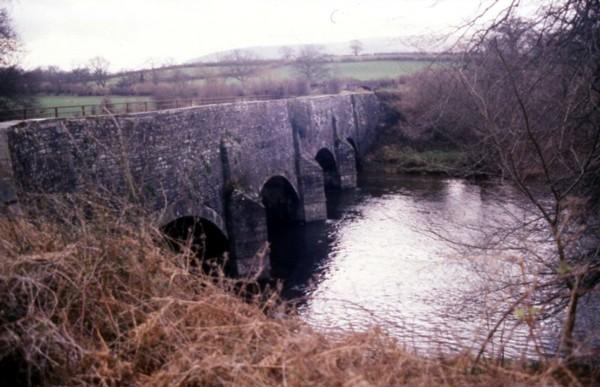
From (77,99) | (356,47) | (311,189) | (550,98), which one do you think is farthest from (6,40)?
(356,47)

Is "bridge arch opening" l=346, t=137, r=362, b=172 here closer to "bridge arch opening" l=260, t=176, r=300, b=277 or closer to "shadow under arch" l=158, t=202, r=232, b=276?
"bridge arch opening" l=260, t=176, r=300, b=277

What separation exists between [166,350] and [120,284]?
30.0 inches

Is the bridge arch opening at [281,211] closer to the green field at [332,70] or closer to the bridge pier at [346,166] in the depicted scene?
the bridge pier at [346,166]

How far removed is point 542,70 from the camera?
6.41m

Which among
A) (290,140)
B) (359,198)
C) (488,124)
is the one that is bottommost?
(359,198)

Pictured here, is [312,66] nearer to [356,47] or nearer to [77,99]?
[356,47]

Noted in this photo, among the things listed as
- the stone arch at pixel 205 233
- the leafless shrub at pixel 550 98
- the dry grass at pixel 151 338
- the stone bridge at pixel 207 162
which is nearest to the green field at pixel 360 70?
the stone bridge at pixel 207 162

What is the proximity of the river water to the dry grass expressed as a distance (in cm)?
501

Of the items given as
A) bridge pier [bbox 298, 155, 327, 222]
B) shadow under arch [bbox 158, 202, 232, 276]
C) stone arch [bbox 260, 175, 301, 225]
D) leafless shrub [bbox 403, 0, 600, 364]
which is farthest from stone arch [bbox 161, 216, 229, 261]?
leafless shrub [bbox 403, 0, 600, 364]

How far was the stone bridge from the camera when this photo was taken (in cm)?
1011

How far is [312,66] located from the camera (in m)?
54.2

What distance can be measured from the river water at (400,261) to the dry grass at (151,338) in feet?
16.4

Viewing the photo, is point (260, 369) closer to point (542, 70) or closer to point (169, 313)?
point (169, 313)

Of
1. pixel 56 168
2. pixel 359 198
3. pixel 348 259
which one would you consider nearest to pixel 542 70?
pixel 56 168
